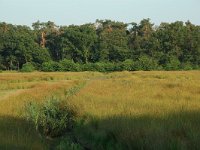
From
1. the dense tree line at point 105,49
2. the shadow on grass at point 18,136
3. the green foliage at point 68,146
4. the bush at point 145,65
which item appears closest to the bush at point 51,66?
the dense tree line at point 105,49

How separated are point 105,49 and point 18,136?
7216cm

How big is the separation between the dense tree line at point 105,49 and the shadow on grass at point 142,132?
62195mm

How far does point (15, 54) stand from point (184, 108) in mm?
71238

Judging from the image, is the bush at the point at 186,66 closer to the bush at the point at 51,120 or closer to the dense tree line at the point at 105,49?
the dense tree line at the point at 105,49

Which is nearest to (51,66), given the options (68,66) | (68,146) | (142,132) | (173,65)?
(68,66)

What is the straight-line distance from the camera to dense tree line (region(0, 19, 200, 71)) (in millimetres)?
73562

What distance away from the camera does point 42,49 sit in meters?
79.2

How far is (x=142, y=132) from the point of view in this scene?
8.33 meters

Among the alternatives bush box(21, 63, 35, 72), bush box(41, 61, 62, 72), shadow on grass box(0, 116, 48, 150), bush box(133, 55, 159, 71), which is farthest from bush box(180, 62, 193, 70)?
shadow on grass box(0, 116, 48, 150)

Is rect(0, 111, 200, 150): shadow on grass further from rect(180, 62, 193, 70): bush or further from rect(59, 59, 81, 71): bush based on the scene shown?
rect(180, 62, 193, 70): bush

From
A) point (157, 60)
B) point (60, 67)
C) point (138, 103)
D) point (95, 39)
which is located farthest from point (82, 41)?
point (138, 103)

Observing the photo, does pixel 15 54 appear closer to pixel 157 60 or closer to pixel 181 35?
pixel 157 60

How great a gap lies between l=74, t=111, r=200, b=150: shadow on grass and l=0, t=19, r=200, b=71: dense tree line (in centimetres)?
6220

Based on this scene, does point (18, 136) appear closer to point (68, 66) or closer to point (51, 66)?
point (68, 66)
